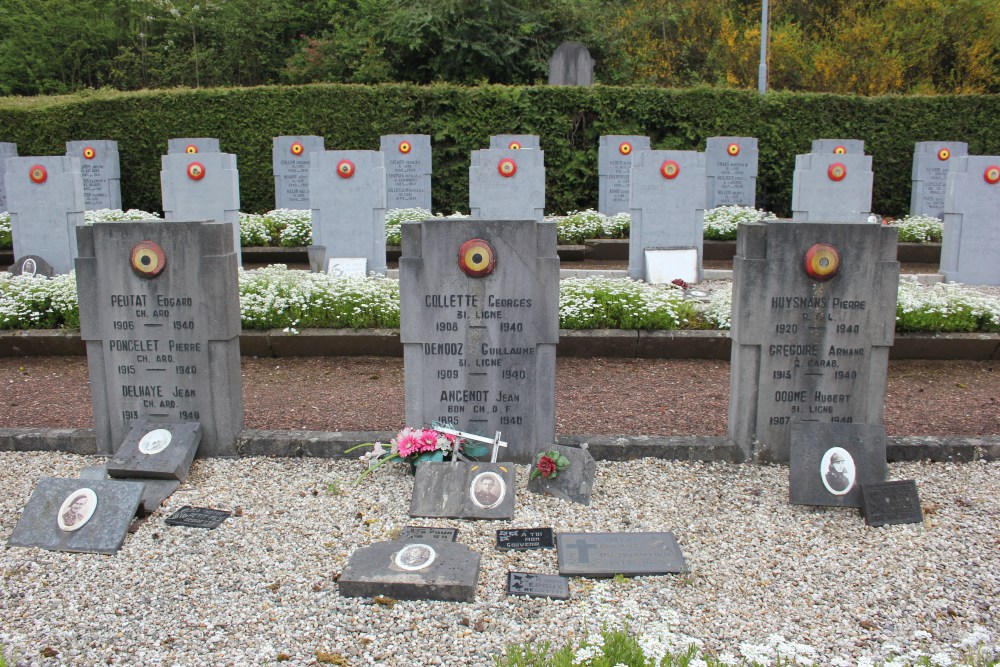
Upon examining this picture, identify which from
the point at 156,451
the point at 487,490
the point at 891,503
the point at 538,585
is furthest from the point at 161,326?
the point at 891,503

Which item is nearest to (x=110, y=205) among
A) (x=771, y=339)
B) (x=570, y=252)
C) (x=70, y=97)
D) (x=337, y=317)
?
(x=70, y=97)

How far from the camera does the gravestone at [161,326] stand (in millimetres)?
5312

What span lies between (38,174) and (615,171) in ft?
33.5

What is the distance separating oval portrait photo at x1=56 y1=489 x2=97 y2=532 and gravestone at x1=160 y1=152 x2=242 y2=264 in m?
7.78

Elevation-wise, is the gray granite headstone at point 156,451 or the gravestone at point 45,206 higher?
the gravestone at point 45,206

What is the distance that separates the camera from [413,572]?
3861mm

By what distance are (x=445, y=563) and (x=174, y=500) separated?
1.88 meters

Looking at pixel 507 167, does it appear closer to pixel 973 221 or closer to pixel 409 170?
pixel 409 170

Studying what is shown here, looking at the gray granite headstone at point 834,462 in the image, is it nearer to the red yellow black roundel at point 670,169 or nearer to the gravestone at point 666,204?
the gravestone at point 666,204

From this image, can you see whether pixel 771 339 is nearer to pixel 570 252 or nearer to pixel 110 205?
pixel 570 252

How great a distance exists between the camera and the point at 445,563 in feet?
13.0

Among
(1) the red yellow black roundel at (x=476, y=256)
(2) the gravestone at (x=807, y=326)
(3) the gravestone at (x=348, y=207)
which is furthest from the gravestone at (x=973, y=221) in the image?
(1) the red yellow black roundel at (x=476, y=256)

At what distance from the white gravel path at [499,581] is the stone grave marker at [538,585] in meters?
0.05

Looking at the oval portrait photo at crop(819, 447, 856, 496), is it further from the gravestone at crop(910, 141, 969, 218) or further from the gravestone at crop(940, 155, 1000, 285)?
the gravestone at crop(910, 141, 969, 218)
